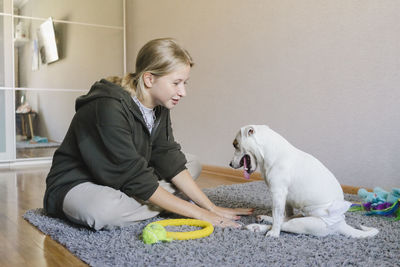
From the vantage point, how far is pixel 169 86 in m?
1.77

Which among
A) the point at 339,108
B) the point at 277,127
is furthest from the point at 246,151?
the point at 277,127

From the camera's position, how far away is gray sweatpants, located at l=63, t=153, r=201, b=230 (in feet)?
5.42

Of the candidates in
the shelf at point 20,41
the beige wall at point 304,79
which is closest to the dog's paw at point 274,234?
the beige wall at point 304,79

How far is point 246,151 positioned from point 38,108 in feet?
11.2

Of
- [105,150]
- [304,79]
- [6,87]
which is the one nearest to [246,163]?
[105,150]

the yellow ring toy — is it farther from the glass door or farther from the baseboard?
the glass door

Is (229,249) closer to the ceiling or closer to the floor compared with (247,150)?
closer to the floor

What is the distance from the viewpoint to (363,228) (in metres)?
1.66

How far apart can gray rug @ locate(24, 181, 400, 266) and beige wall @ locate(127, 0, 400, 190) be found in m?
0.85

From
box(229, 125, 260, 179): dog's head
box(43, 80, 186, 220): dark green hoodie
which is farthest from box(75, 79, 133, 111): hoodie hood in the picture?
box(229, 125, 260, 179): dog's head

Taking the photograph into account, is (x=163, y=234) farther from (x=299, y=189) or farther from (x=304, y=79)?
(x=304, y=79)

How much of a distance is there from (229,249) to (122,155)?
1.90 ft

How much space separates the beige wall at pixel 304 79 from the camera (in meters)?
2.46

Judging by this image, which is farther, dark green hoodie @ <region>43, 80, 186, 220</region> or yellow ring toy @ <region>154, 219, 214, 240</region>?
dark green hoodie @ <region>43, 80, 186, 220</region>
